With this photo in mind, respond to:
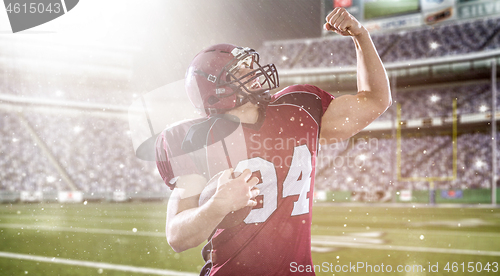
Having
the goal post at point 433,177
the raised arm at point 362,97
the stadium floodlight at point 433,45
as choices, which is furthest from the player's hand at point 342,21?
the stadium floodlight at point 433,45

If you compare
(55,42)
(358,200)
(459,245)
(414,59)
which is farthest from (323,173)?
(55,42)

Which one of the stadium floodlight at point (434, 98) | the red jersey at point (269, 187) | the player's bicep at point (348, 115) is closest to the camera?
the red jersey at point (269, 187)

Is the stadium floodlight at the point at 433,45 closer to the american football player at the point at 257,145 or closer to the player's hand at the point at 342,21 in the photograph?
the american football player at the point at 257,145

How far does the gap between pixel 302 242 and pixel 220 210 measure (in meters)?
0.54

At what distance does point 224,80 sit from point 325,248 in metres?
5.06

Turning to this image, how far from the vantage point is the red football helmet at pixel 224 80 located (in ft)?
5.79

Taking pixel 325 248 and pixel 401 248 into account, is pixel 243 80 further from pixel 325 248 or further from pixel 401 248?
pixel 401 248

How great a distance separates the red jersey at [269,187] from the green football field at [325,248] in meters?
3.04

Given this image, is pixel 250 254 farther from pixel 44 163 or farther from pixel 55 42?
pixel 55 42

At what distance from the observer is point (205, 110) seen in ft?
6.28

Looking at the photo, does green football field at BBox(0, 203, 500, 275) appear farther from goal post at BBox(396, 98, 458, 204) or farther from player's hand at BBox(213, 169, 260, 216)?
goal post at BBox(396, 98, 458, 204)

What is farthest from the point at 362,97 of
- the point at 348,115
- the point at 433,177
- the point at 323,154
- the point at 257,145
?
the point at 323,154

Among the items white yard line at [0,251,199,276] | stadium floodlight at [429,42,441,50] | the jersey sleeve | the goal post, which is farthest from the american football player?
stadium floodlight at [429,42,441,50]

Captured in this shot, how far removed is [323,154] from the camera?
68.5 feet
